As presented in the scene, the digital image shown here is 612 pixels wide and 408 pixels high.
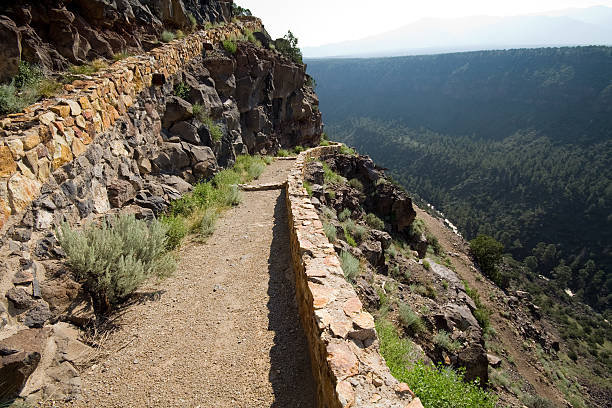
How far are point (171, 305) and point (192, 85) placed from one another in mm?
9245

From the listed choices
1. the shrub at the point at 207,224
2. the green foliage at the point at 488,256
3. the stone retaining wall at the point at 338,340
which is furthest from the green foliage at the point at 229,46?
the green foliage at the point at 488,256

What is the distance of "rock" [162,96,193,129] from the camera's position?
978 centimetres

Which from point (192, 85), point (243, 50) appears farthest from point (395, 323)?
point (243, 50)

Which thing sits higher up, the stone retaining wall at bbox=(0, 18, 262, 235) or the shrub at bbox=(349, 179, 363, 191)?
the stone retaining wall at bbox=(0, 18, 262, 235)

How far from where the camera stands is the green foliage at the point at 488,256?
26.1m

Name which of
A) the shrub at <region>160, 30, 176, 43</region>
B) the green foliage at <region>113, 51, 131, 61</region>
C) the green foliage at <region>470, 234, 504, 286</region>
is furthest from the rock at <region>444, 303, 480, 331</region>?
the green foliage at <region>470, 234, 504, 286</region>

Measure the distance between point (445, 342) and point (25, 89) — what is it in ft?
34.0

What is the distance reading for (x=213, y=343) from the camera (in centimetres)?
397

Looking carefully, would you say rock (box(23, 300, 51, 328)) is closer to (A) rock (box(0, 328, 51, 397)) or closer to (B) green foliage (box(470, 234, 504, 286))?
(A) rock (box(0, 328, 51, 397))

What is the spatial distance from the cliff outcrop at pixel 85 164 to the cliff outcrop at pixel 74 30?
3.07 ft

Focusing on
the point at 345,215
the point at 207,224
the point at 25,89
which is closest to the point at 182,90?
the point at 25,89

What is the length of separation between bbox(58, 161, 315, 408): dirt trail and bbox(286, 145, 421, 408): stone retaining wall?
33cm

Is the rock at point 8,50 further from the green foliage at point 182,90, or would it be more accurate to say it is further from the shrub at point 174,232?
the green foliage at point 182,90

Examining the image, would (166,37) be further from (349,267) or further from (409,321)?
(409,321)
